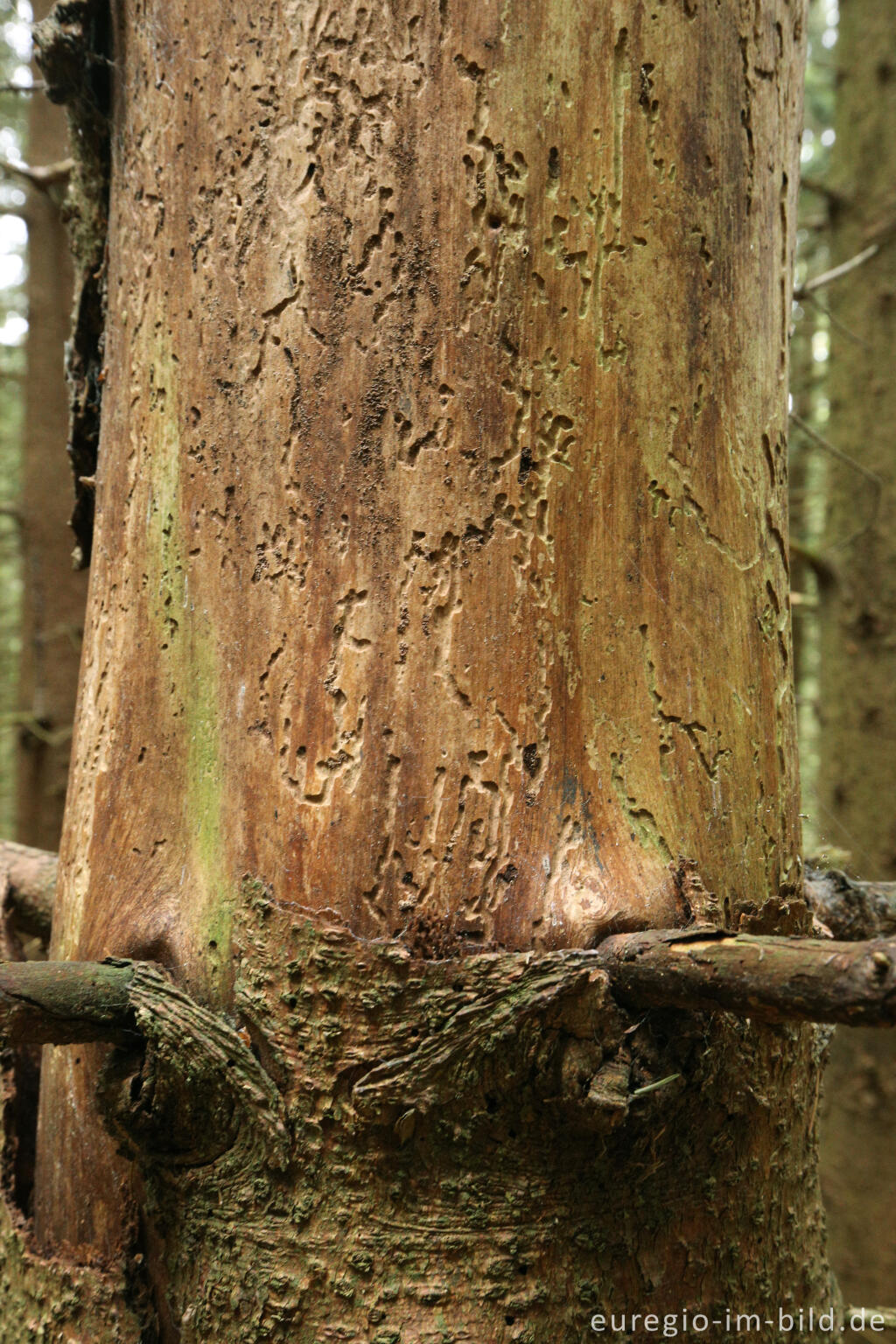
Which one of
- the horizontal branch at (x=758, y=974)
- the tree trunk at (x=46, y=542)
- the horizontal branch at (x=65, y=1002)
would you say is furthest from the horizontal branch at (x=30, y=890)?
the tree trunk at (x=46, y=542)

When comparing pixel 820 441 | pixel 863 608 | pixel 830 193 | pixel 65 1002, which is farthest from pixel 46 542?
pixel 65 1002

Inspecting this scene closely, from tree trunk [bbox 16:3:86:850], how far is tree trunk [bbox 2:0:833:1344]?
13.8ft

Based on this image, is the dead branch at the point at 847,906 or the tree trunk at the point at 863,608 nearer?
the dead branch at the point at 847,906

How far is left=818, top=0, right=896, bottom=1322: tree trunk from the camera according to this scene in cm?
442

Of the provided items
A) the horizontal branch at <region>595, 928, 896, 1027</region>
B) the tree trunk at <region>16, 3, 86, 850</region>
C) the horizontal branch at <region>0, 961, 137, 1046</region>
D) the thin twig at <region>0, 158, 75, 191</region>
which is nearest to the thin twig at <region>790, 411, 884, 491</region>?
the horizontal branch at <region>595, 928, 896, 1027</region>

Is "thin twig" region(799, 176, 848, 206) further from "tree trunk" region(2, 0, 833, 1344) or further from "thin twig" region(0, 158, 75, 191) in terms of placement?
"tree trunk" region(2, 0, 833, 1344)

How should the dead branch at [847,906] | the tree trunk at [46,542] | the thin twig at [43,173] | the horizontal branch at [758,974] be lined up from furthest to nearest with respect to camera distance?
the tree trunk at [46,542] → the thin twig at [43,173] → the dead branch at [847,906] → the horizontal branch at [758,974]

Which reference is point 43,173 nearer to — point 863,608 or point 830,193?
point 830,193

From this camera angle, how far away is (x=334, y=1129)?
1.24 meters

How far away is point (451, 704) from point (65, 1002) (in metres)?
0.60

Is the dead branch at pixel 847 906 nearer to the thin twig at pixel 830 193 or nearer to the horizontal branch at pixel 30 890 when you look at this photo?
the horizontal branch at pixel 30 890

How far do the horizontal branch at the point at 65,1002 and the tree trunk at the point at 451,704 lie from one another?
0.14 feet

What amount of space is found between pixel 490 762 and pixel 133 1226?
0.82 m

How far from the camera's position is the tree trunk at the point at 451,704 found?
4.01ft
